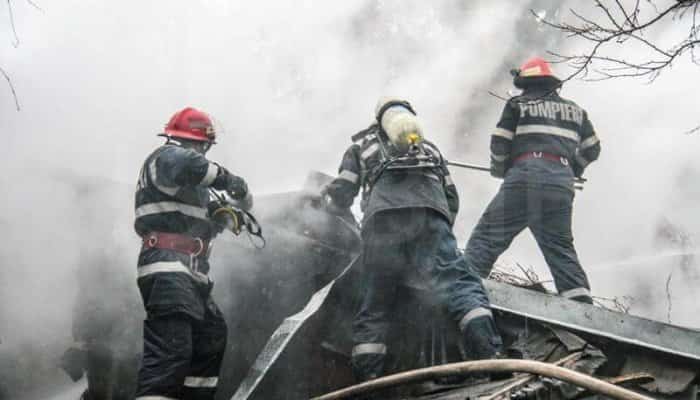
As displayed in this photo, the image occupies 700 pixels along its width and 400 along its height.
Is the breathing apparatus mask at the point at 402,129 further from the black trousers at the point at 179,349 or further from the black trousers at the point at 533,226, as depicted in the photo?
the black trousers at the point at 179,349

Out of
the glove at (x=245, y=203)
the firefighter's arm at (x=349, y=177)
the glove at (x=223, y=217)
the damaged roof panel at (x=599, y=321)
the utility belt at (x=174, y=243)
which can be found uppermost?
the firefighter's arm at (x=349, y=177)

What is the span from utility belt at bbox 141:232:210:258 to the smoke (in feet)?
3.00

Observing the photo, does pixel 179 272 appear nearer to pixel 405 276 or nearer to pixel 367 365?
pixel 367 365

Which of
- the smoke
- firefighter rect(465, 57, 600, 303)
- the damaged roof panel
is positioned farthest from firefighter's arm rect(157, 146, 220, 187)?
firefighter rect(465, 57, 600, 303)

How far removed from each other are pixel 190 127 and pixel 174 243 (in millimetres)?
844

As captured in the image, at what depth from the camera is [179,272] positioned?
12.2 feet

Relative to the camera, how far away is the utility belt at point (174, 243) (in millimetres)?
3770

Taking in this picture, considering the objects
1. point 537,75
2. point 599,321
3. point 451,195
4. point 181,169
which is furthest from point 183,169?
point 537,75

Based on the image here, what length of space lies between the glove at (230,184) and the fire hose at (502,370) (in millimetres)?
1564

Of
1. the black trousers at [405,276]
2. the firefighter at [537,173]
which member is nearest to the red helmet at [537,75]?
the firefighter at [537,173]

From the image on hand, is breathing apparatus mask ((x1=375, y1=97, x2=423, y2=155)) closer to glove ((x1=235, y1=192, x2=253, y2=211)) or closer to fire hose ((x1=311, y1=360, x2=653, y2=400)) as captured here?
glove ((x1=235, y1=192, x2=253, y2=211))

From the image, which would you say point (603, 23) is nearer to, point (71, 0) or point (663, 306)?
point (663, 306)

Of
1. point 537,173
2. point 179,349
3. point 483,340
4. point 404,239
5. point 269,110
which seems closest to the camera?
point 483,340

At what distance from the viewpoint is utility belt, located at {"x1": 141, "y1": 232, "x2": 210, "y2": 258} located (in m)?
3.77
